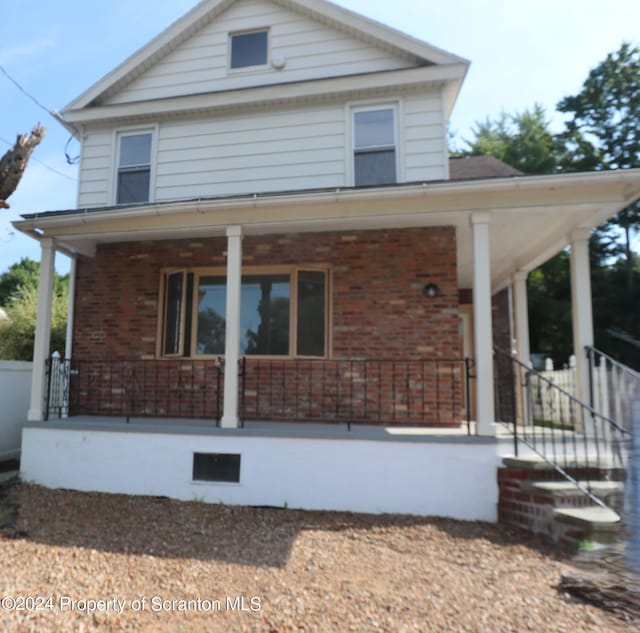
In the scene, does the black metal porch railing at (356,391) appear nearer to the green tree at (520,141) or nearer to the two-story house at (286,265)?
the two-story house at (286,265)

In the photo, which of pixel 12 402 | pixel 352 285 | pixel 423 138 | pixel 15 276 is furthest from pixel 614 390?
pixel 15 276

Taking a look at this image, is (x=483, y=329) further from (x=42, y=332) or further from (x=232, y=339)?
(x=42, y=332)

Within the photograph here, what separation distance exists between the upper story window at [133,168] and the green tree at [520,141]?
18.1m

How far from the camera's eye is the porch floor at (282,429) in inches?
191

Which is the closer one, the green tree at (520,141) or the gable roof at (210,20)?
the gable roof at (210,20)

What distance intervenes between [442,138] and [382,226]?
1845mm

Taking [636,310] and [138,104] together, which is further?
[636,310]

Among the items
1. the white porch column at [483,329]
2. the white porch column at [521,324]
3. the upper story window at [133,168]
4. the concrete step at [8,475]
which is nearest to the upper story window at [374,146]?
the white porch column at [483,329]

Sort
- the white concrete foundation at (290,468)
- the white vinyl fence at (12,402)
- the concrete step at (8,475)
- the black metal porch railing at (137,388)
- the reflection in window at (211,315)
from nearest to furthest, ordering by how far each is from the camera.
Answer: the white concrete foundation at (290,468)
the concrete step at (8,475)
the black metal porch railing at (137,388)
the reflection in window at (211,315)
the white vinyl fence at (12,402)

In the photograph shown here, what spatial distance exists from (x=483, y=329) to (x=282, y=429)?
2482mm

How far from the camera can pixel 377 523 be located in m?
4.54

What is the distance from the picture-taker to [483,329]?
4898 millimetres

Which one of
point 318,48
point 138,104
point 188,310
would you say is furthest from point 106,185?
point 318,48

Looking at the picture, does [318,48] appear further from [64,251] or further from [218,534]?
[218,534]
